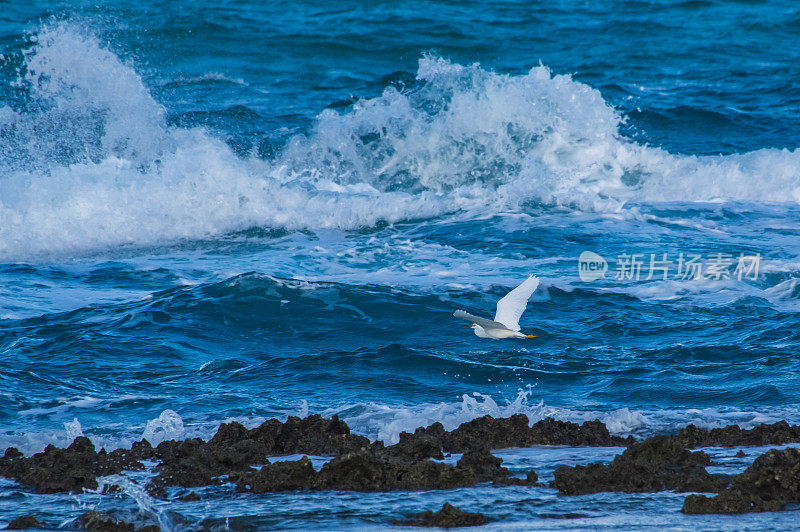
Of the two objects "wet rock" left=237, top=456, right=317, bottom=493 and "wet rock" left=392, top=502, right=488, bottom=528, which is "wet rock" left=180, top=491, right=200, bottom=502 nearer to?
"wet rock" left=237, top=456, right=317, bottom=493

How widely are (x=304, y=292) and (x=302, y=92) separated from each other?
27.5 feet

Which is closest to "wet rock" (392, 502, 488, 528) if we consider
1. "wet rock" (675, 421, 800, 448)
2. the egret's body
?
"wet rock" (675, 421, 800, 448)

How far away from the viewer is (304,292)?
26.6 ft

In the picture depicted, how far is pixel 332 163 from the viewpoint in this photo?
12984mm

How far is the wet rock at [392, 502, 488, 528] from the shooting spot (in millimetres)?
3506

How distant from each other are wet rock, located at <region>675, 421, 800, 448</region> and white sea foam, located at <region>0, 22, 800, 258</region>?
20.5 feet

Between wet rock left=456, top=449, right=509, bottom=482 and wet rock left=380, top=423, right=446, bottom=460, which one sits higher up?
wet rock left=456, top=449, right=509, bottom=482

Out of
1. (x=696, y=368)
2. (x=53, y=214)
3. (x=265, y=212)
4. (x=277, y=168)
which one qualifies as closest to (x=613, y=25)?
(x=277, y=168)

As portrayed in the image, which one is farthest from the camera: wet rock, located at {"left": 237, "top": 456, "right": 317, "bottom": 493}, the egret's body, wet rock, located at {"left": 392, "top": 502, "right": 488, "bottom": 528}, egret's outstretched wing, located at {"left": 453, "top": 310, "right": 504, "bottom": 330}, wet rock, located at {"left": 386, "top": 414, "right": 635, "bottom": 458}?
the egret's body

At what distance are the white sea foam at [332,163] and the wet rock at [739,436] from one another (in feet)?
20.5

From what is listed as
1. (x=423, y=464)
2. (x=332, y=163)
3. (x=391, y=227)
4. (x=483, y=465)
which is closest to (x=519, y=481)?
(x=483, y=465)

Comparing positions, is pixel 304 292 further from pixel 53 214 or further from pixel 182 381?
pixel 53 214

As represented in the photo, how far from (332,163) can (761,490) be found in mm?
9810

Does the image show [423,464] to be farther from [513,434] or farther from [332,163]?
[332,163]
